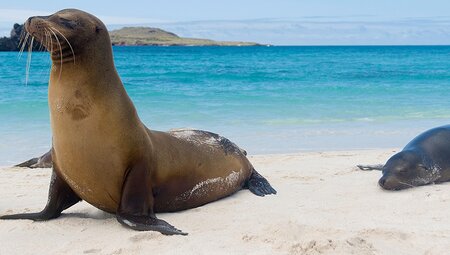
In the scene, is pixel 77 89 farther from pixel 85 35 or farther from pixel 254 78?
pixel 254 78

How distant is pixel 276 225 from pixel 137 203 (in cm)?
92

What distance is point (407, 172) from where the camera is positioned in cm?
627

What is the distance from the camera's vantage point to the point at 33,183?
6645mm

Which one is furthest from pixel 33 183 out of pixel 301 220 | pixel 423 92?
pixel 423 92

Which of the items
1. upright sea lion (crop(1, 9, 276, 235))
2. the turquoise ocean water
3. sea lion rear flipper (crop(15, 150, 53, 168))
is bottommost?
the turquoise ocean water

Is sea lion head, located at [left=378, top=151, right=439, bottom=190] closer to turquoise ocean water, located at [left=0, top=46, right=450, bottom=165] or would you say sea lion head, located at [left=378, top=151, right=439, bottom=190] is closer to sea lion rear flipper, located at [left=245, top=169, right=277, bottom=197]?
sea lion rear flipper, located at [left=245, top=169, right=277, bottom=197]

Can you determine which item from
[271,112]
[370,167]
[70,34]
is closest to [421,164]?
[370,167]

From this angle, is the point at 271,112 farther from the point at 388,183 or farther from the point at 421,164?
the point at 388,183

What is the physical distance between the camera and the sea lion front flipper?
4379 millimetres

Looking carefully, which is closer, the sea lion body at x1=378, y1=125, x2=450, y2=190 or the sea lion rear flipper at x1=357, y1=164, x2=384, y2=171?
the sea lion body at x1=378, y1=125, x2=450, y2=190

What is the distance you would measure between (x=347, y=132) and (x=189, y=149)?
6753mm

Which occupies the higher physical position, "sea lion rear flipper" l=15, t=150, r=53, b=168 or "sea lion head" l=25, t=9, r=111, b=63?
"sea lion head" l=25, t=9, r=111, b=63

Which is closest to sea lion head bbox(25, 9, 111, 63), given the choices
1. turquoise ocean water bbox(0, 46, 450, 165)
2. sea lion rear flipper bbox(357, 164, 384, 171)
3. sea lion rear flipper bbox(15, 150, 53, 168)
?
sea lion rear flipper bbox(357, 164, 384, 171)

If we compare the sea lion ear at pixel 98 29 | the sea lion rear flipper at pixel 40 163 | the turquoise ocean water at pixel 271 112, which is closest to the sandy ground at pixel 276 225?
the sea lion ear at pixel 98 29
